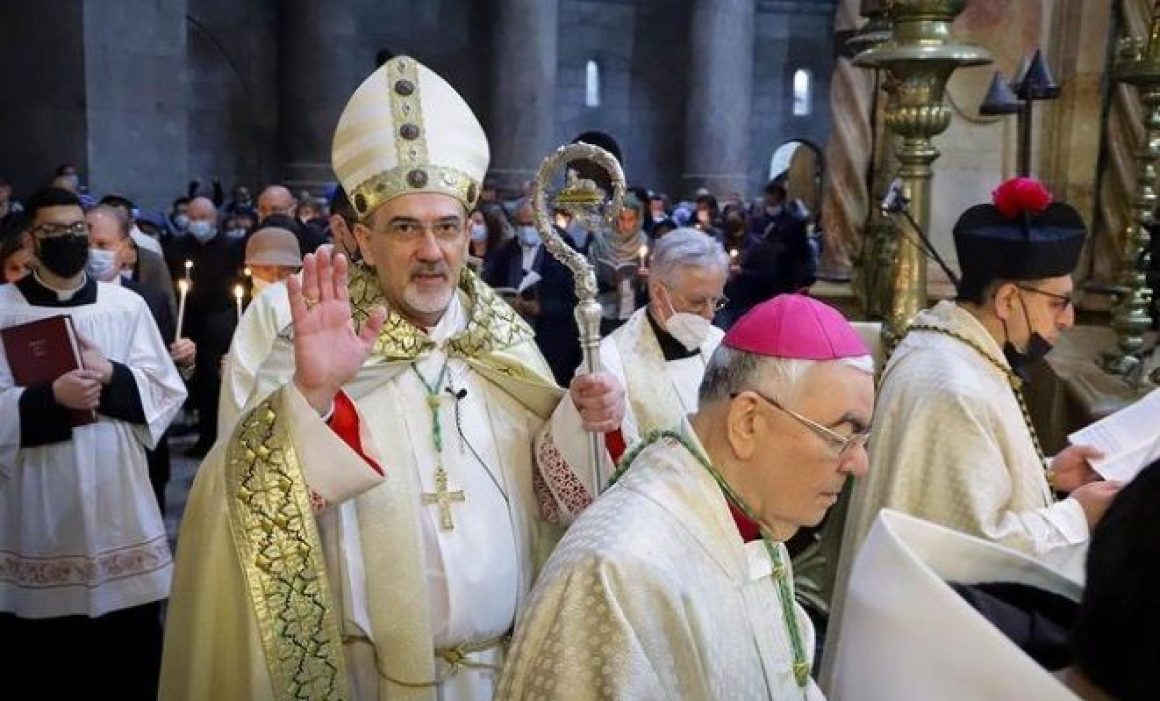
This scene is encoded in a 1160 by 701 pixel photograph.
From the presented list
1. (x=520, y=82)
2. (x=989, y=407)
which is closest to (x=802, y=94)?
(x=520, y=82)

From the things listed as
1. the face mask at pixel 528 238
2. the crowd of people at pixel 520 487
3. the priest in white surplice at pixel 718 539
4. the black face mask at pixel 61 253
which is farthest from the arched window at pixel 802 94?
the priest in white surplice at pixel 718 539

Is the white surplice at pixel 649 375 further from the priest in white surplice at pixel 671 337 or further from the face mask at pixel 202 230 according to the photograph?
the face mask at pixel 202 230

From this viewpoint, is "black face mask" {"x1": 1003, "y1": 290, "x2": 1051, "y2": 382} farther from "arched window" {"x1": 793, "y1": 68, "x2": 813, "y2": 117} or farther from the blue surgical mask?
"arched window" {"x1": 793, "y1": 68, "x2": 813, "y2": 117}

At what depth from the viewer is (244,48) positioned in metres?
20.7

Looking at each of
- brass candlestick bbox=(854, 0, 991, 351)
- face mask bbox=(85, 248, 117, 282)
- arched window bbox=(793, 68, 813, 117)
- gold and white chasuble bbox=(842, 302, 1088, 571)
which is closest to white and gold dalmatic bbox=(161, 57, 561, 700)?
gold and white chasuble bbox=(842, 302, 1088, 571)

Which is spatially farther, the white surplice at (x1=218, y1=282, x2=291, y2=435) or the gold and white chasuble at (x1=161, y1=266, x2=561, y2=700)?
the white surplice at (x1=218, y1=282, x2=291, y2=435)

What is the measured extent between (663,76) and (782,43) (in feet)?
11.0

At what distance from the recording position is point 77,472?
14.6 ft

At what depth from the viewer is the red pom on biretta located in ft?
11.3

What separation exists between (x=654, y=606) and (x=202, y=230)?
8606 mm

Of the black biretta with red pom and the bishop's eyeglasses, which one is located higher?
the black biretta with red pom

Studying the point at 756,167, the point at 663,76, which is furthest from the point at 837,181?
the point at 756,167

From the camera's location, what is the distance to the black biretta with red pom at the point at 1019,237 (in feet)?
10.7

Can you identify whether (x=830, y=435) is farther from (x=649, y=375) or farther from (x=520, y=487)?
(x=649, y=375)
